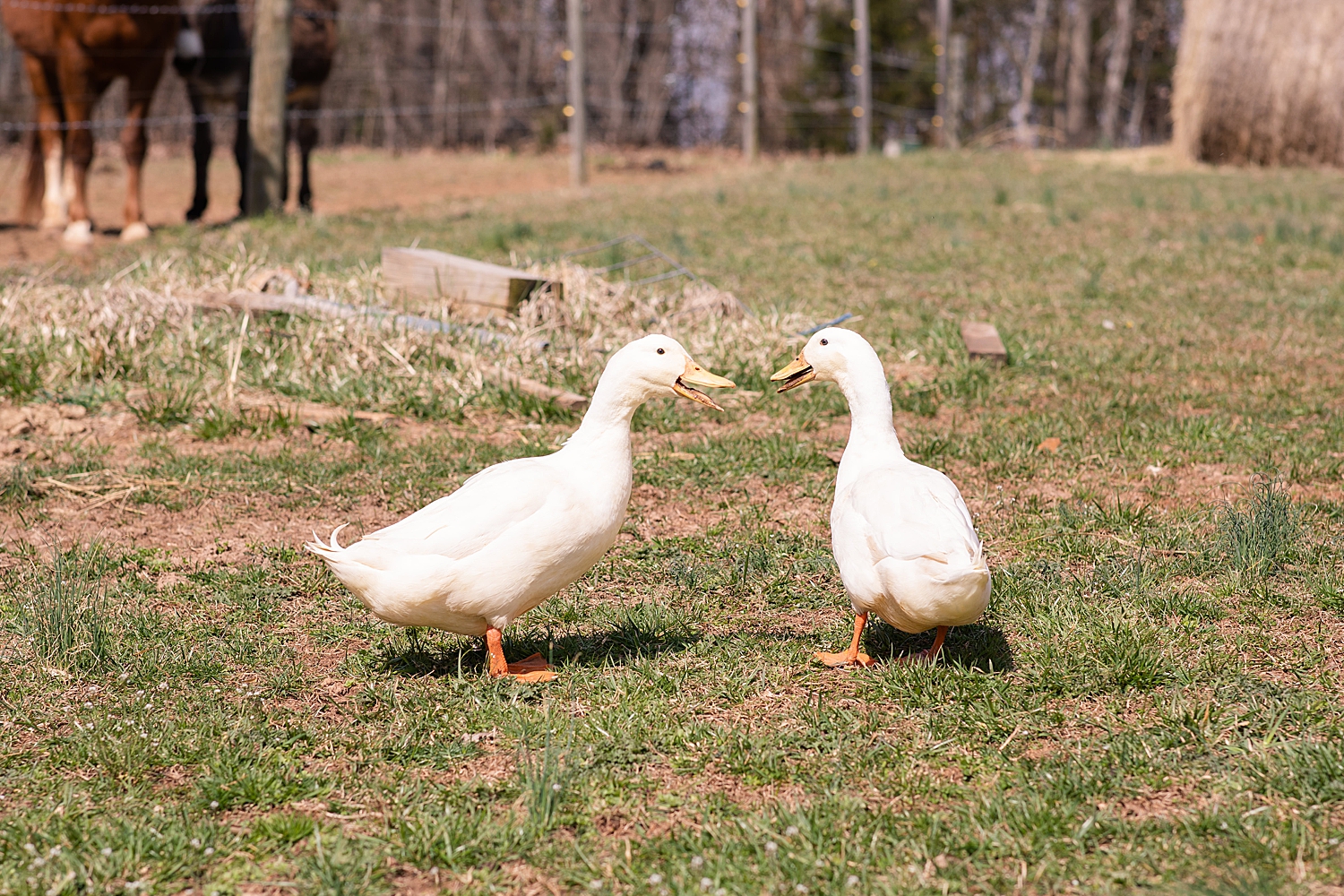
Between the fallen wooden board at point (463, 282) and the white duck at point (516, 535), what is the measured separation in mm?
3776

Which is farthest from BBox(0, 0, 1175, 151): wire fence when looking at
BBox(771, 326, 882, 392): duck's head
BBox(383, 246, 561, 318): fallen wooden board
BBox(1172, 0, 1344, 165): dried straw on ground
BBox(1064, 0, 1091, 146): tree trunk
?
BBox(771, 326, 882, 392): duck's head

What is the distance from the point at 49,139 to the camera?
433 inches

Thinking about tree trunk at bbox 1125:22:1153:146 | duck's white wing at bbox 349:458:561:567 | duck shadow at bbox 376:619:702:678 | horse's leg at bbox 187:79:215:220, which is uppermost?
tree trunk at bbox 1125:22:1153:146

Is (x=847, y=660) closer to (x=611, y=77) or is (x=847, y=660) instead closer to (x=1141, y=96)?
(x=611, y=77)

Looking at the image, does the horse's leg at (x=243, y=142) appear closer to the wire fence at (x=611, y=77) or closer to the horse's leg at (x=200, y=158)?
the horse's leg at (x=200, y=158)

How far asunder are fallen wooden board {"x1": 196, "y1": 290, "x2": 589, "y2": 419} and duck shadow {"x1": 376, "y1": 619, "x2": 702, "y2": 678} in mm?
2385

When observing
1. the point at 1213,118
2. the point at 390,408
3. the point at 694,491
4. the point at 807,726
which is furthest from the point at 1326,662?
the point at 1213,118

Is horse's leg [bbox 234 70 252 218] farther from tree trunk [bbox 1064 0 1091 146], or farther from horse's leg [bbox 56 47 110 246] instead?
tree trunk [bbox 1064 0 1091 146]

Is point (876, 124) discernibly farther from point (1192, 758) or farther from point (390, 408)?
point (1192, 758)

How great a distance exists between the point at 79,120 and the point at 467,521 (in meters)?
9.25

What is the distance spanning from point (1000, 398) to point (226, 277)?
4706 mm

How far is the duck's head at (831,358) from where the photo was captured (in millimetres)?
3844

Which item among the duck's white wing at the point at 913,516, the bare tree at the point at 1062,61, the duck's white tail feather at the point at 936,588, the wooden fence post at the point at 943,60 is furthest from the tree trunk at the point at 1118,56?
the duck's white tail feather at the point at 936,588

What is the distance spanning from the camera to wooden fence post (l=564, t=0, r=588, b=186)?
14875 mm
